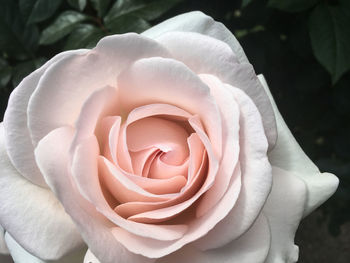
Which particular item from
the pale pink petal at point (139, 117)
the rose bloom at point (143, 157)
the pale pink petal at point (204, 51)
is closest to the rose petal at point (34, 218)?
the rose bloom at point (143, 157)

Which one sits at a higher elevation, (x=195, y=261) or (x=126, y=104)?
(x=126, y=104)

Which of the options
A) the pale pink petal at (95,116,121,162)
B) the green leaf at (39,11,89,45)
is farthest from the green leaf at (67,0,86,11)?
the pale pink petal at (95,116,121,162)

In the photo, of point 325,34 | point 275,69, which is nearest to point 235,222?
point 325,34

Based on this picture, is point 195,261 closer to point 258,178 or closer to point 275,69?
point 258,178

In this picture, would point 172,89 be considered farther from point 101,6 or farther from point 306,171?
point 101,6

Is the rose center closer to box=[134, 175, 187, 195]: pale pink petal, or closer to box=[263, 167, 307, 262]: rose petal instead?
box=[134, 175, 187, 195]: pale pink petal
